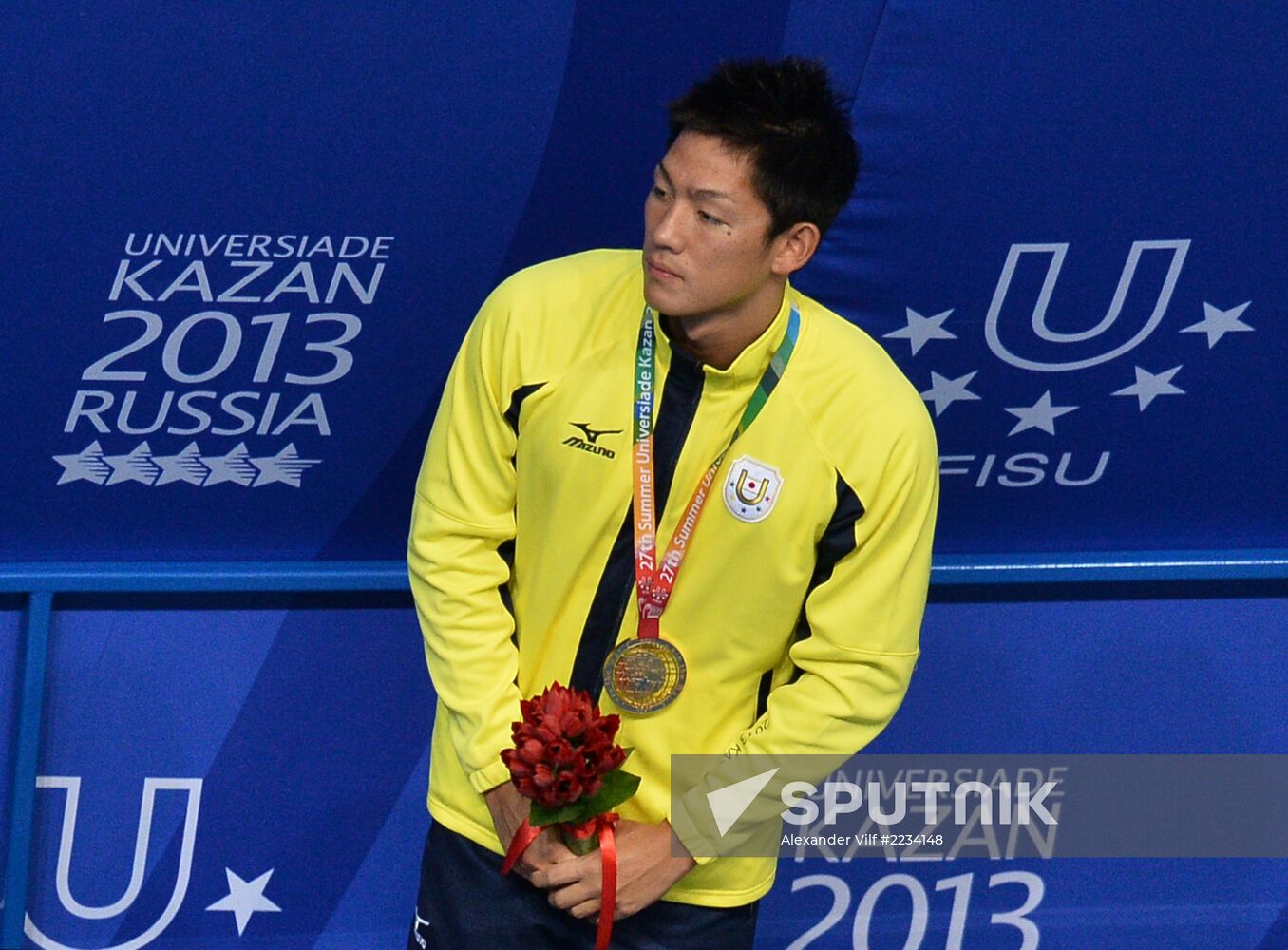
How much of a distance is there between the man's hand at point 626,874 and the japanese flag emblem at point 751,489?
1.54ft

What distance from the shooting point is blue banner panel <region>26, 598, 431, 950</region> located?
10.3ft

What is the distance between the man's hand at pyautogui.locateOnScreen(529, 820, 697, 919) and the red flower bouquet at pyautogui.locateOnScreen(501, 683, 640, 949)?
0.03m

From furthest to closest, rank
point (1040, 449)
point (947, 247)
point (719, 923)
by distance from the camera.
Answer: point (1040, 449), point (947, 247), point (719, 923)

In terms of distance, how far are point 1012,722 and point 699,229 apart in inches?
60.2

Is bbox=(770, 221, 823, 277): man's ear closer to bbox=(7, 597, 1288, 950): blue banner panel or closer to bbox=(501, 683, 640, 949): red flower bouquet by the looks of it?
bbox=(501, 683, 640, 949): red flower bouquet

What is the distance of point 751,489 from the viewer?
7.62 ft

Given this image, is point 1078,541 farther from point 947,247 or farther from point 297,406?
point 297,406

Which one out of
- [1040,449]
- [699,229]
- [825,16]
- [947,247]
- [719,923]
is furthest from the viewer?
[1040,449]

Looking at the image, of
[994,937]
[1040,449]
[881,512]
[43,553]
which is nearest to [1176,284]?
[1040,449]

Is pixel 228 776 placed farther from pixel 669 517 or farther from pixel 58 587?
pixel 669 517

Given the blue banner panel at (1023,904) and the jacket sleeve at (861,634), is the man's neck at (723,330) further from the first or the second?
the blue banner panel at (1023,904)

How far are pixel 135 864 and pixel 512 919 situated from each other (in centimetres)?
105

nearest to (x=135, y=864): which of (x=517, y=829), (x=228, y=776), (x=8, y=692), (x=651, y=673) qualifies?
(x=228, y=776)

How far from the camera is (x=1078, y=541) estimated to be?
332 centimetres
